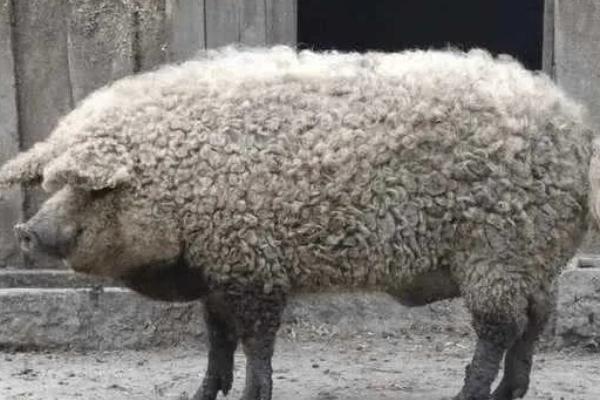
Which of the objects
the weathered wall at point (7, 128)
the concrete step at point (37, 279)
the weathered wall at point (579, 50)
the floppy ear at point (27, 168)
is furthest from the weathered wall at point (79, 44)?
the floppy ear at point (27, 168)

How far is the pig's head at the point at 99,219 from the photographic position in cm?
580

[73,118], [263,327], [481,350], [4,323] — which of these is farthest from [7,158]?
[481,350]

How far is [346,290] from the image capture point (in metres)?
6.11

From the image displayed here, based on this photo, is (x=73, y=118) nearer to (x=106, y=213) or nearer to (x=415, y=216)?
(x=106, y=213)

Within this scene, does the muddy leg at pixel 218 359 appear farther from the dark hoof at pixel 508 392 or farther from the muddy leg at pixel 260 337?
the dark hoof at pixel 508 392

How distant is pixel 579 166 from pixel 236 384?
1922 millimetres

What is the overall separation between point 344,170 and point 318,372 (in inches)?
63.5

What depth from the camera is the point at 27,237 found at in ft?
19.1

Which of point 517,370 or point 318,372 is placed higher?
point 517,370

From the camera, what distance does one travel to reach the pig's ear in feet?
18.9

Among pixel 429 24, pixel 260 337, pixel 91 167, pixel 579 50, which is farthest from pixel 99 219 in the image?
pixel 429 24

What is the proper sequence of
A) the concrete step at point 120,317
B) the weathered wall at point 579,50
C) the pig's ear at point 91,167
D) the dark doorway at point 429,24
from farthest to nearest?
1. the dark doorway at point 429,24
2. the weathered wall at point 579,50
3. the concrete step at point 120,317
4. the pig's ear at point 91,167

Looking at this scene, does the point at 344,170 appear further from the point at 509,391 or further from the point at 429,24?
the point at 429,24

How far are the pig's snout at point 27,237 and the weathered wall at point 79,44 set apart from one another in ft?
6.16
